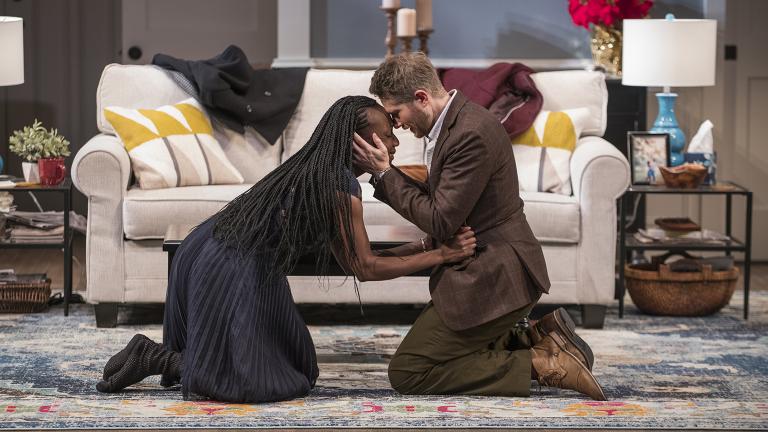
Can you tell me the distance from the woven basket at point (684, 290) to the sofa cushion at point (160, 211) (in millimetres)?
1625

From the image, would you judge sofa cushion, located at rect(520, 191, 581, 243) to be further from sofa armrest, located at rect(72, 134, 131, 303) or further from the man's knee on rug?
sofa armrest, located at rect(72, 134, 131, 303)

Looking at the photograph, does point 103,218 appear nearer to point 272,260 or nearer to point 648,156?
point 272,260

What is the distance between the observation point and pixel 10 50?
15.3 feet

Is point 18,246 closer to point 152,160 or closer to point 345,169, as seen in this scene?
point 152,160

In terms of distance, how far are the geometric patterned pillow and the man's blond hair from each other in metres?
1.58

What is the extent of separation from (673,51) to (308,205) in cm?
216

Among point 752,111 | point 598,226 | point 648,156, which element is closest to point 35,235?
point 598,226

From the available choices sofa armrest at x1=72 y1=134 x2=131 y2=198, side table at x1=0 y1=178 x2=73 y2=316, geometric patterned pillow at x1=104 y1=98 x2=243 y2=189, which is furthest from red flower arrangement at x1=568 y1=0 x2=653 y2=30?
side table at x1=0 y1=178 x2=73 y2=316

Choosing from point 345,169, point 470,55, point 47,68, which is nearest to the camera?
point 345,169

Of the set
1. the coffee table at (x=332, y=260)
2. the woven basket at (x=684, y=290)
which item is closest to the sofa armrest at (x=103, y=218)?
the coffee table at (x=332, y=260)

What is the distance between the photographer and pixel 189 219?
4250mm

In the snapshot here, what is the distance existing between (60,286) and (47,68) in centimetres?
190

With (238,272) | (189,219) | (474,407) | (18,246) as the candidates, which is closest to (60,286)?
(18,246)

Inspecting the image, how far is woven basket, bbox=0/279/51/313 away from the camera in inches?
175
